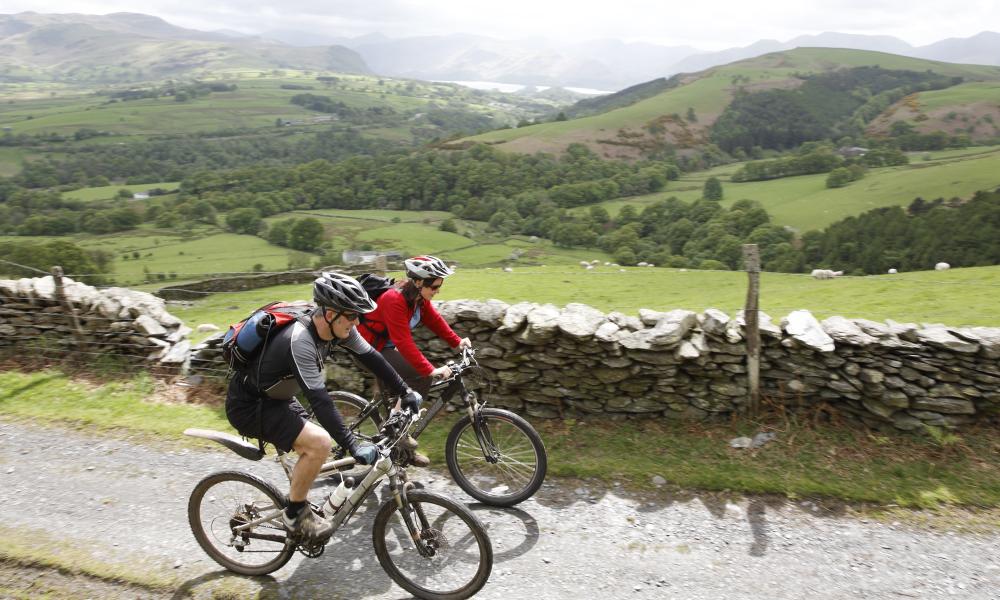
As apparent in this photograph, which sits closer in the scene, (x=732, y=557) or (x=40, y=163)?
(x=732, y=557)

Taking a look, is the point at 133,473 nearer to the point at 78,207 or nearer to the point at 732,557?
the point at 732,557

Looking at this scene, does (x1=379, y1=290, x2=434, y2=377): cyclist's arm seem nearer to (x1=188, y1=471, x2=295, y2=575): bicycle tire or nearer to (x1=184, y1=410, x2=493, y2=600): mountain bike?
(x1=184, y1=410, x2=493, y2=600): mountain bike

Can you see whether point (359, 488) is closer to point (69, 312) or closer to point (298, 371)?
point (298, 371)

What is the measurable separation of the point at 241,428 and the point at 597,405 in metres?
4.78

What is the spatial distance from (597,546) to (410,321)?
299cm

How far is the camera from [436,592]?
16.5ft

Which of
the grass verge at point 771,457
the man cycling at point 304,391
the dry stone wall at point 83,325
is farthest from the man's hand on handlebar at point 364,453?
the dry stone wall at point 83,325

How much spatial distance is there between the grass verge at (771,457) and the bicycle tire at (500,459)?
27.3 inches

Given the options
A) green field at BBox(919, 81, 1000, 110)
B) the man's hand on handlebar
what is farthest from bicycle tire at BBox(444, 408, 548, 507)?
green field at BBox(919, 81, 1000, 110)

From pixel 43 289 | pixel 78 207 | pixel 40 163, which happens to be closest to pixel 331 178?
pixel 78 207

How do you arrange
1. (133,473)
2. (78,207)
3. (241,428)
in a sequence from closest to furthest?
(241,428) < (133,473) < (78,207)

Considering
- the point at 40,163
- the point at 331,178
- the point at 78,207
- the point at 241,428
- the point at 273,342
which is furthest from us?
the point at 40,163

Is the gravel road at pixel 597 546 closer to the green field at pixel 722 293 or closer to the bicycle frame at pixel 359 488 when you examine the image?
the bicycle frame at pixel 359 488

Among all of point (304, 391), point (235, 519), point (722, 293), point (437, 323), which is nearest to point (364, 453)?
point (304, 391)
